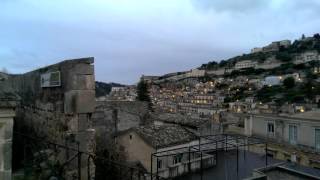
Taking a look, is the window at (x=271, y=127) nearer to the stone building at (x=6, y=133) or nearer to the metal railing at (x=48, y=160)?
the metal railing at (x=48, y=160)

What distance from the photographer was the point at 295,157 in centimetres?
2341

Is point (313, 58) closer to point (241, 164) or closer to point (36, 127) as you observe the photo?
point (241, 164)

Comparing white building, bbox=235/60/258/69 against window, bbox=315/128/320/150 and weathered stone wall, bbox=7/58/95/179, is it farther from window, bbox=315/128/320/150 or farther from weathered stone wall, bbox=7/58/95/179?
weathered stone wall, bbox=7/58/95/179

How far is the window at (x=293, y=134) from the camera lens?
2578cm

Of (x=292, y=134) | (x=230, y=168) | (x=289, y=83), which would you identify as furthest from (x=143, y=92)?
(x=289, y=83)

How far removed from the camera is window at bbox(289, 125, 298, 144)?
25.8 meters

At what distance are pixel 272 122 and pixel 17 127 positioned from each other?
22.9 meters

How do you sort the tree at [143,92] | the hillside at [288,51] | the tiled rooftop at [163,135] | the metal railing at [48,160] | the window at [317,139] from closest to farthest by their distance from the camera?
the metal railing at [48,160], the tiled rooftop at [163,135], the window at [317,139], the tree at [143,92], the hillside at [288,51]

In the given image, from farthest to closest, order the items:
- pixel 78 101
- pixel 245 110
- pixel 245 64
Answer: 1. pixel 245 64
2. pixel 245 110
3. pixel 78 101

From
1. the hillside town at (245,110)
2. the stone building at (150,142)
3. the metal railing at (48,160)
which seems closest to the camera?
the metal railing at (48,160)

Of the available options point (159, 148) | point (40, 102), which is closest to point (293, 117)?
point (159, 148)

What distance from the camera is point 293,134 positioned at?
85.4 feet

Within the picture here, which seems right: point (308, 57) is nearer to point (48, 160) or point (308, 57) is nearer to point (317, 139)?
point (317, 139)

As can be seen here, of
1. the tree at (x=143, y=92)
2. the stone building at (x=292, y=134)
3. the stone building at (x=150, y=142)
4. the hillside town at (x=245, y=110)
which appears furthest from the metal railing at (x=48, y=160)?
the tree at (x=143, y=92)
